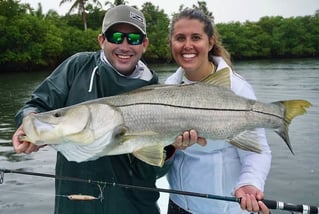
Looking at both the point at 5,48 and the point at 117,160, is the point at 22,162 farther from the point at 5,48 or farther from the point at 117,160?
the point at 5,48

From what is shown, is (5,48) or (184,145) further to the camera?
(5,48)

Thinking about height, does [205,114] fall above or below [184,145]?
above

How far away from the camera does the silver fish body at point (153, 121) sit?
2.69 metres

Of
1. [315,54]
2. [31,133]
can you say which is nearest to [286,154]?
[31,133]

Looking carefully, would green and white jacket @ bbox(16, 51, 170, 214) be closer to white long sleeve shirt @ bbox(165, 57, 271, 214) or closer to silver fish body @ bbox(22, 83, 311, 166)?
white long sleeve shirt @ bbox(165, 57, 271, 214)

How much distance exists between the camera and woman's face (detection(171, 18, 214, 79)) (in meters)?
3.23

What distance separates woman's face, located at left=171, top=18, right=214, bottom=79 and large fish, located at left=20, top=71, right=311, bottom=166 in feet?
0.91

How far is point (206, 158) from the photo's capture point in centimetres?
316

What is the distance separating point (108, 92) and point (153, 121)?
0.63 metres

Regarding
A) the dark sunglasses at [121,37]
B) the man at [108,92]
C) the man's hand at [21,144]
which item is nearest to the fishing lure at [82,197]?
the man at [108,92]

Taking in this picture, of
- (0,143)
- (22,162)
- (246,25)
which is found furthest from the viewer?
(246,25)

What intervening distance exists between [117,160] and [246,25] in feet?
292

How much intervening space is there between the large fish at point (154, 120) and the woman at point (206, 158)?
189 mm

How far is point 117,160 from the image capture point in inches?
128
